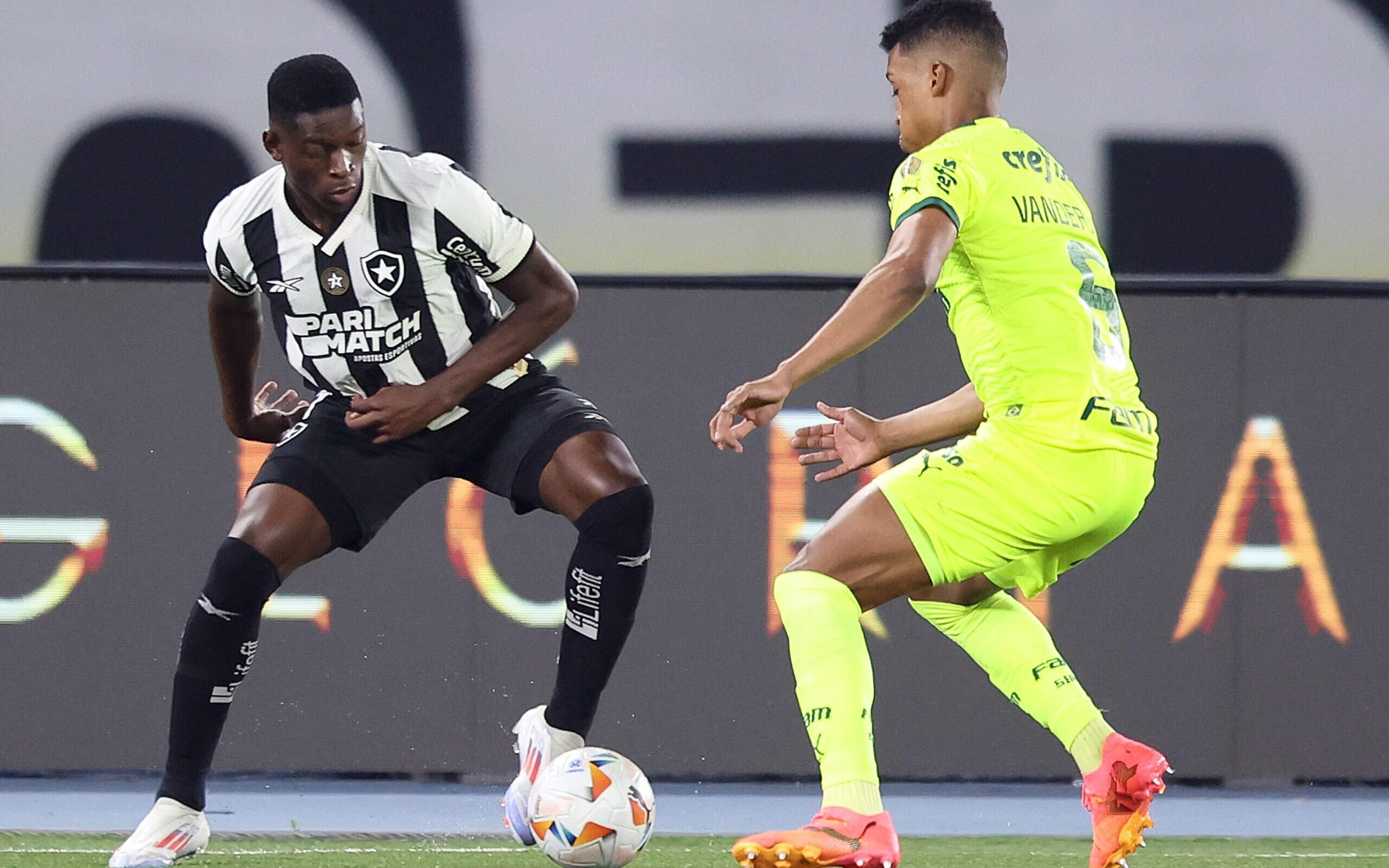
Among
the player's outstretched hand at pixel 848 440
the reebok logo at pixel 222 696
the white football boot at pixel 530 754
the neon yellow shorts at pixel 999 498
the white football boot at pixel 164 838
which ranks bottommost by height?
the white football boot at pixel 164 838

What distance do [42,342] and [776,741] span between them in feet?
8.81

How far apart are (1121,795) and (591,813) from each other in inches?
42.6

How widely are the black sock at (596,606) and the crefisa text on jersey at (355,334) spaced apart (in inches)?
23.2

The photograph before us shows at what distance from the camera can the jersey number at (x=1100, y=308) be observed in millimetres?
3203

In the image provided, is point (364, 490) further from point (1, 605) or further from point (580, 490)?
point (1, 605)

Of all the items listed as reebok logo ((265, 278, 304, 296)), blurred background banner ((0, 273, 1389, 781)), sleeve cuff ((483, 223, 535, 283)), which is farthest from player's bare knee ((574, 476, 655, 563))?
blurred background banner ((0, 273, 1389, 781))

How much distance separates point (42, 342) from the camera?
529 cm

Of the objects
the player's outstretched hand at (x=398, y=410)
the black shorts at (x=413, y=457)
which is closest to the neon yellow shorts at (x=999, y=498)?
the black shorts at (x=413, y=457)

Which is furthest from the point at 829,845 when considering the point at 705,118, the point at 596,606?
the point at 705,118

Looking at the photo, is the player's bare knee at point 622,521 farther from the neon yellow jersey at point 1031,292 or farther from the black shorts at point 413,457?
the neon yellow jersey at point 1031,292

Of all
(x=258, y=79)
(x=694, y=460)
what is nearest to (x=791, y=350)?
(x=694, y=460)

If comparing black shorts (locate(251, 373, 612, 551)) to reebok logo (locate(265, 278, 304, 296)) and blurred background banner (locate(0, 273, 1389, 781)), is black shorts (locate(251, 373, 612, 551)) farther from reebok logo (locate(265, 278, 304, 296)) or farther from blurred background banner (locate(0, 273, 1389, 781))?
blurred background banner (locate(0, 273, 1389, 781))

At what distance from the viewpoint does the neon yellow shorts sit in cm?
308

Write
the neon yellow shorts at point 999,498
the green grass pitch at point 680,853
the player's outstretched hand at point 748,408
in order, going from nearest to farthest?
the player's outstretched hand at point 748,408
the neon yellow shorts at point 999,498
the green grass pitch at point 680,853
